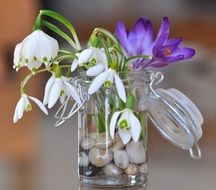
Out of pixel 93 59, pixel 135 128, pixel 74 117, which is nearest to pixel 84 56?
pixel 93 59

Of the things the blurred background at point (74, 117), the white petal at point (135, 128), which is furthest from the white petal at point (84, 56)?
the blurred background at point (74, 117)

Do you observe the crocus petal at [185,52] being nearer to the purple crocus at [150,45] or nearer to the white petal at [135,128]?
the purple crocus at [150,45]

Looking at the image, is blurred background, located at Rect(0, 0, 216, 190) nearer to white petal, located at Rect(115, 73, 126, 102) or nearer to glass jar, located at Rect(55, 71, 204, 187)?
glass jar, located at Rect(55, 71, 204, 187)

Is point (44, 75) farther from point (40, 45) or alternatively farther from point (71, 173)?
point (40, 45)

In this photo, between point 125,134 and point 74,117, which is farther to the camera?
point 74,117

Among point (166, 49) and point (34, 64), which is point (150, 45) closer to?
point (166, 49)

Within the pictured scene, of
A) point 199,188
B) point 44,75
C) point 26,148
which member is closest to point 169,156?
point 199,188

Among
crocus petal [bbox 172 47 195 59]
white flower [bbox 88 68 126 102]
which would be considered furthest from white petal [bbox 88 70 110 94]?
crocus petal [bbox 172 47 195 59]
